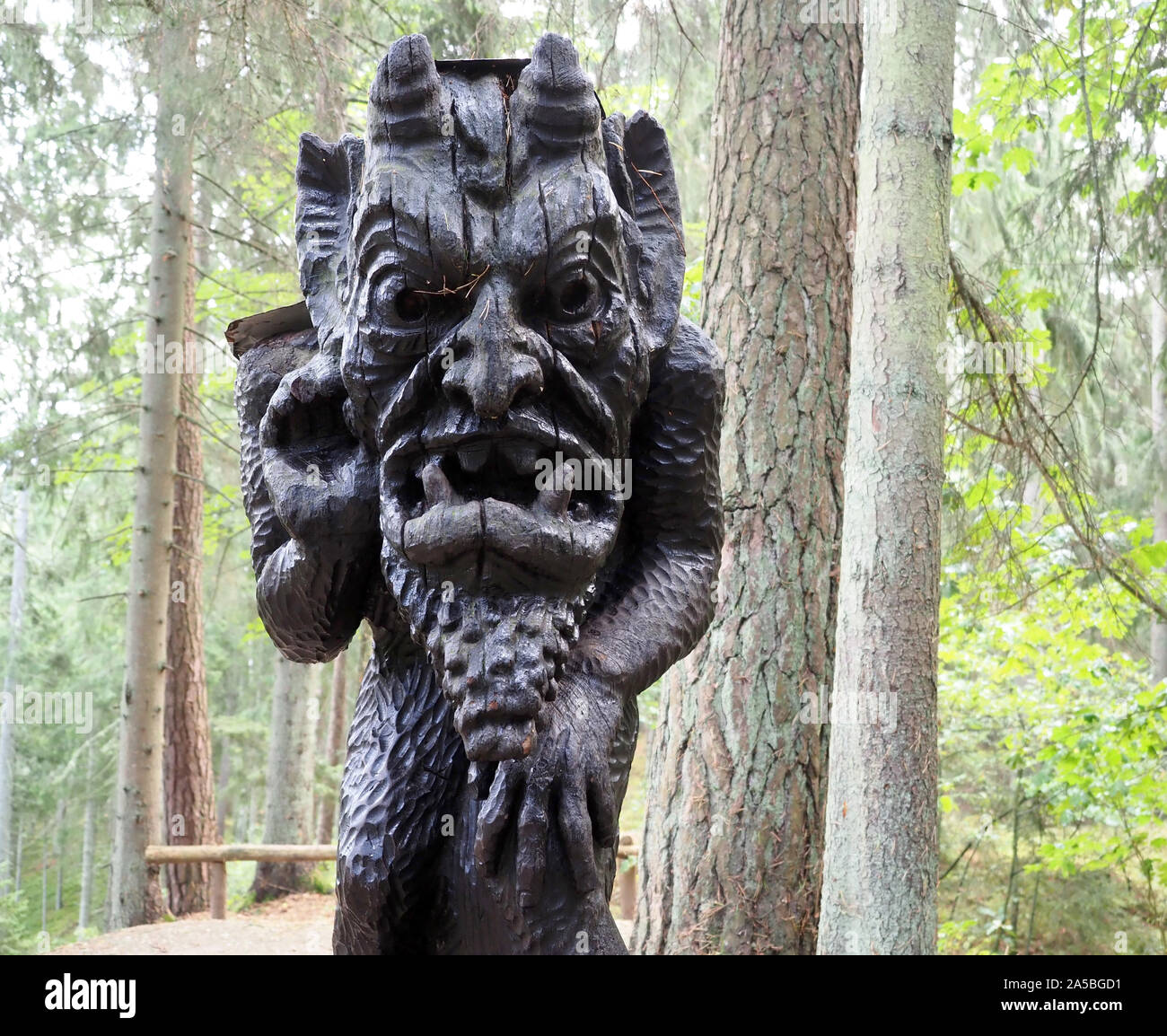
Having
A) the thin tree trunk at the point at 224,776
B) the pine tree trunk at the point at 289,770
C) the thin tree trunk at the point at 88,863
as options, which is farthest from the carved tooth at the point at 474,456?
the thin tree trunk at the point at 224,776

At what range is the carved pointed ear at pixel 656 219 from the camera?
86.9 inches

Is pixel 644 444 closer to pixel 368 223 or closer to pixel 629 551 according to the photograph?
→ pixel 629 551

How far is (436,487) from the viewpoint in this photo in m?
1.90

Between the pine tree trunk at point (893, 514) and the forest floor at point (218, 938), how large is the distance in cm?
409

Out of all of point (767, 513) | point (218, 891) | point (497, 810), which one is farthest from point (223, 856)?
point (497, 810)

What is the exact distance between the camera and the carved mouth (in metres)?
1.83

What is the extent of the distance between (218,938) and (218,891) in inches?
37.4

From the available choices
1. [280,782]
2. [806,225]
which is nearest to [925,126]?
[806,225]

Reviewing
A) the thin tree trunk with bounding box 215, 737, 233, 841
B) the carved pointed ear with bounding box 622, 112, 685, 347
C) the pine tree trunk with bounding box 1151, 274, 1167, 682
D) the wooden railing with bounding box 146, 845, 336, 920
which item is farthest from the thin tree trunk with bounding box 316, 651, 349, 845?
the carved pointed ear with bounding box 622, 112, 685, 347

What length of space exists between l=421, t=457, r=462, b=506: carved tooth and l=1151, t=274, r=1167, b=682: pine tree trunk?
689 centimetres

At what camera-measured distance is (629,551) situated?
233 cm

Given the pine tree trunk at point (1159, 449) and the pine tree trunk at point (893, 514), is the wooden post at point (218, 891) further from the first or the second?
the pine tree trunk at point (1159, 449)

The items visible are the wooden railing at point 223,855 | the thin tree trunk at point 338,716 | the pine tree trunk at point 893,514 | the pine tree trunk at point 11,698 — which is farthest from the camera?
the pine tree trunk at point 11,698

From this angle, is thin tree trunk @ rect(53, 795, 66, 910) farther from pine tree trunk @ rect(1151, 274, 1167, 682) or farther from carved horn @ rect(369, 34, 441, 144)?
carved horn @ rect(369, 34, 441, 144)
